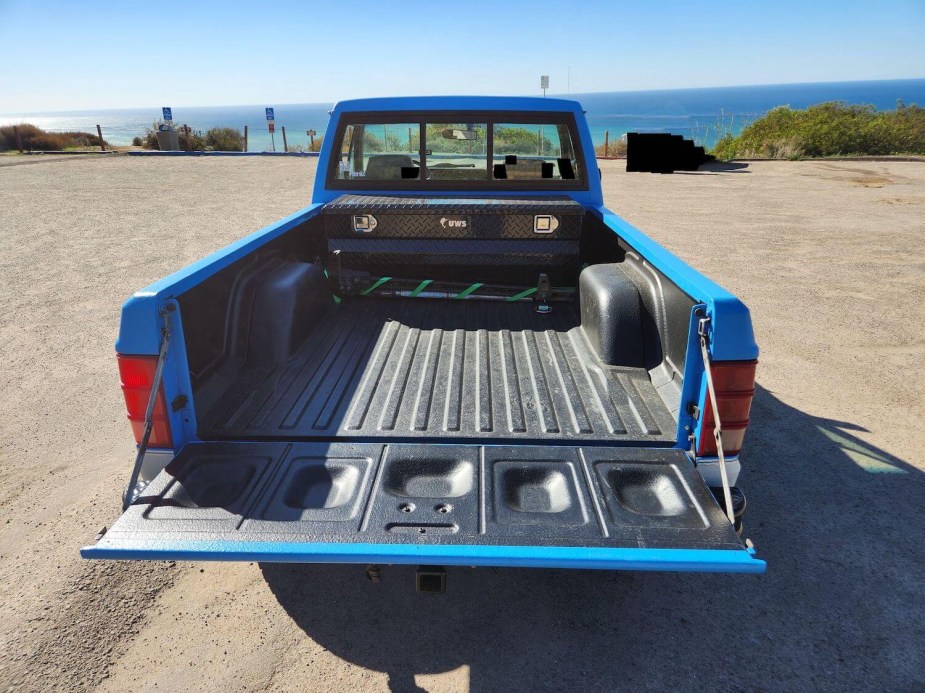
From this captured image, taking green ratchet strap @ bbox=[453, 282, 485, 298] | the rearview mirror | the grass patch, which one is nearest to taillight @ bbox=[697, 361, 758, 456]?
green ratchet strap @ bbox=[453, 282, 485, 298]

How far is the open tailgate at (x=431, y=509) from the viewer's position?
1881mm

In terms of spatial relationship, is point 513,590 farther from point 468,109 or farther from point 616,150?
point 616,150

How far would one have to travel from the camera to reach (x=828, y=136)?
2383cm

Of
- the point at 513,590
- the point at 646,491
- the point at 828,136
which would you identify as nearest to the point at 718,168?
the point at 828,136

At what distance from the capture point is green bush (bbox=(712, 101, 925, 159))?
2383 centimetres

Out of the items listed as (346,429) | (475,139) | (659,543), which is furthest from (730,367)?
(475,139)

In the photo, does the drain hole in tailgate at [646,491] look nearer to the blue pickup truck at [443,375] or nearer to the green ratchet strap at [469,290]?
the blue pickup truck at [443,375]

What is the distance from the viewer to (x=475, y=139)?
4.66 meters

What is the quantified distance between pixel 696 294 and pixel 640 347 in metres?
0.91

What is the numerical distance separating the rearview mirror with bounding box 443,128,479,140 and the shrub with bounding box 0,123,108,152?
108 feet

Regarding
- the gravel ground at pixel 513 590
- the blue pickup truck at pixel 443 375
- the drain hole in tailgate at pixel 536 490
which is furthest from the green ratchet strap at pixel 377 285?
the drain hole in tailgate at pixel 536 490

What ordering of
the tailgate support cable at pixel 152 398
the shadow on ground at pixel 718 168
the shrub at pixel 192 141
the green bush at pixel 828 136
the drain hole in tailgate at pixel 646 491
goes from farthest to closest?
the shrub at pixel 192 141 < the green bush at pixel 828 136 < the shadow on ground at pixel 718 168 < the tailgate support cable at pixel 152 398 < the drain hole in tailgate at pixel 646 491

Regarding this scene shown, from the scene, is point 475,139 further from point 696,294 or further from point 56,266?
point 56,266

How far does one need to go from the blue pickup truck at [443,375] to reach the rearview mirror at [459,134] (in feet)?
0.05
